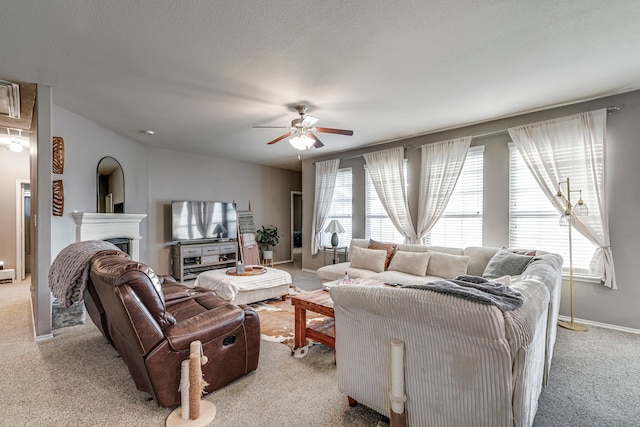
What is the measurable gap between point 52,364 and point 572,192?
5590 mm

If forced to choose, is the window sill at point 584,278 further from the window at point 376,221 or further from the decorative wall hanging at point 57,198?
the decorative wall hanging at point 57,198

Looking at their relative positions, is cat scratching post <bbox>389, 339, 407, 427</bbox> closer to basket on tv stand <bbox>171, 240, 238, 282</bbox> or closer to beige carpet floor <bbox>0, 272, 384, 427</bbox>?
beige carpet floor <bbox>0, 272, 384, 427</bbox>

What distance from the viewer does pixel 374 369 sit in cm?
167

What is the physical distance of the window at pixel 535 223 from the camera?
3.46 metres

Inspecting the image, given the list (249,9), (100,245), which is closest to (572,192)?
(249,9)

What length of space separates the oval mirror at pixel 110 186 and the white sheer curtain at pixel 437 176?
4.93 m

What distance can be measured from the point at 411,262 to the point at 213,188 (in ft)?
15.1

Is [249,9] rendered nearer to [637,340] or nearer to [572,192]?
[572,192]

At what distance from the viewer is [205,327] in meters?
1.97

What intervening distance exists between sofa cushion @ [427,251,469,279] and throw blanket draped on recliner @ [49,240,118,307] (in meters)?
3.80

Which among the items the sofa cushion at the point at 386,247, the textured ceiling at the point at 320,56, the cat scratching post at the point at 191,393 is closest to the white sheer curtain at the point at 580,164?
the textured ceiling at the point at 320,56

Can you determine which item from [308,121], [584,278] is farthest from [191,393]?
[584,278]

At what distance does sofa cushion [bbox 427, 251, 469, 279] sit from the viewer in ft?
12.3

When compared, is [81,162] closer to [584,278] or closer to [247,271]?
[247,271]
